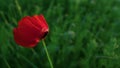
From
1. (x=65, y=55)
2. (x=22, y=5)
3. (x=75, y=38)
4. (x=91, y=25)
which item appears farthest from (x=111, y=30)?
(x=22, y=5)

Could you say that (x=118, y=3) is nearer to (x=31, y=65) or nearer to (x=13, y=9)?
(x=13, y=9)

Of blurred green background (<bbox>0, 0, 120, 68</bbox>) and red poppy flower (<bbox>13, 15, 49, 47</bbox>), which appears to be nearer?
red poppy flower (<bbox>13, 15, 49, 47</bbox>)

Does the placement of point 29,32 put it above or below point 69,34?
above

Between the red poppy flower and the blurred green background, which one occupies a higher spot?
the red poppy flower

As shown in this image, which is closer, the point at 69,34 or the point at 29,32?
the point at 29,32
